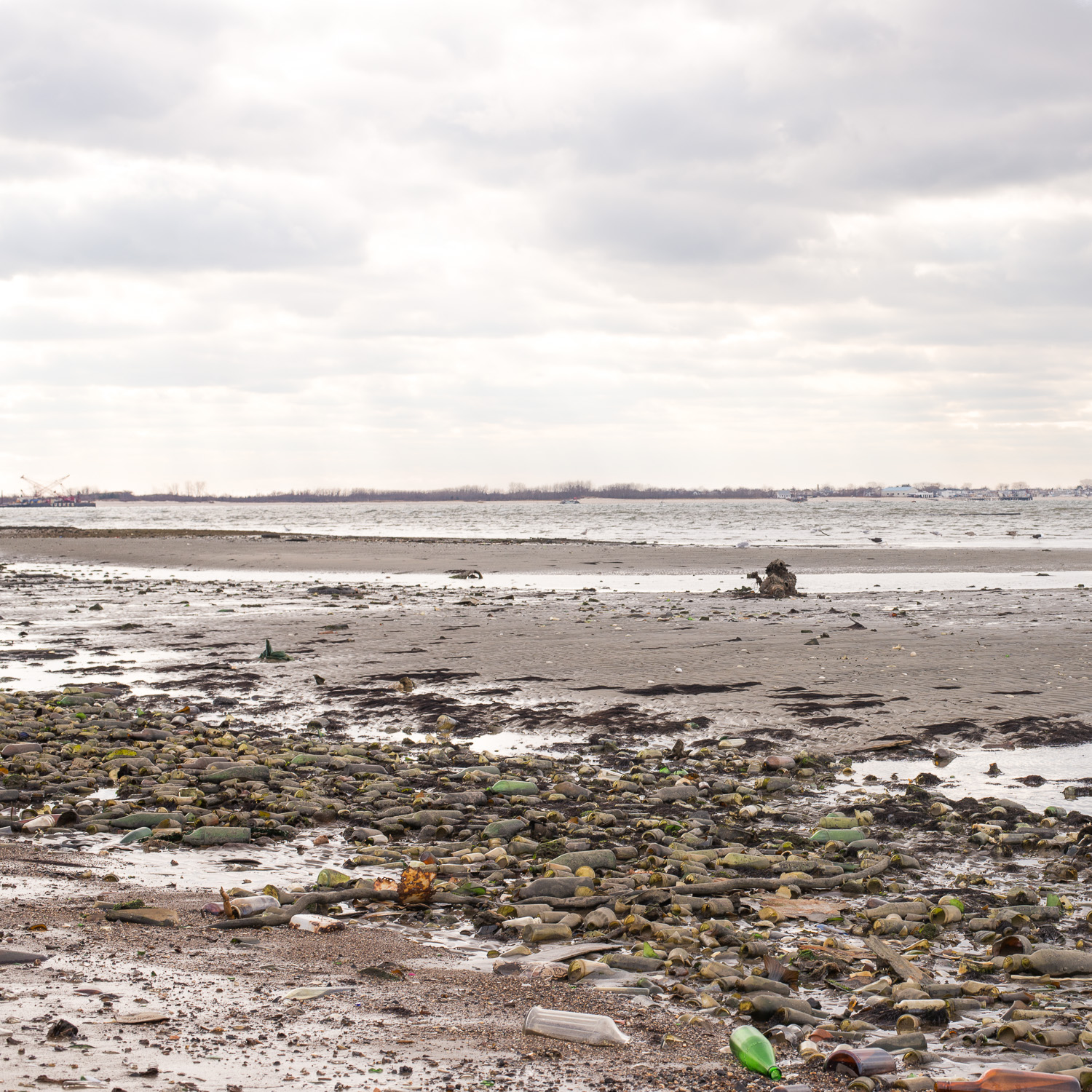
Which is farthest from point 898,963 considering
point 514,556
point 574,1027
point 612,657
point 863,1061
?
point 514,556

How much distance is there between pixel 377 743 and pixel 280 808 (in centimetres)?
304

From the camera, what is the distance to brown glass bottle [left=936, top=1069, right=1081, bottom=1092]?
13.4 feet

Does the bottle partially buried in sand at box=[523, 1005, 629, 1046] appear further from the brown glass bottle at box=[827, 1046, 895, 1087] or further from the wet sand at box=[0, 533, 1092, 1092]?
the brown glass bottle at box=[827, 1046, 895, 1087]

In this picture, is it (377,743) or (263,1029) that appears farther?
(377,743)

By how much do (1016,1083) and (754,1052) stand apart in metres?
1.09

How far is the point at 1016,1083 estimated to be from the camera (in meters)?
4.08

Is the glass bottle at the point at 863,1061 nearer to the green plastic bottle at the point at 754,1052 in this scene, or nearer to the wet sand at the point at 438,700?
the green plastic bottle at the point at 754,1052

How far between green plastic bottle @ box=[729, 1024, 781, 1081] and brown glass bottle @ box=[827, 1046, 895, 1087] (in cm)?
27

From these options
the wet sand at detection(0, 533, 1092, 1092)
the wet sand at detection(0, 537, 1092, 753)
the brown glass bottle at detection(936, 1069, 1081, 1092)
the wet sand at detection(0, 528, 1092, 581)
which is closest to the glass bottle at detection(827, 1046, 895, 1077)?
the brown glass bottle at detection(936, 1069, 1081, 1092)

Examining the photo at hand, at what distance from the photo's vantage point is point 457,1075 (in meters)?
3.95

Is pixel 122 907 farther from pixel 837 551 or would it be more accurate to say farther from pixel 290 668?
pixel 837 551

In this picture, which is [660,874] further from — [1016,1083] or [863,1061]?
[1016,1083]

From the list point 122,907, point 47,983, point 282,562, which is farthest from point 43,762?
point 282,562

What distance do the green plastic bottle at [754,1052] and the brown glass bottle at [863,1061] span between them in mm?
271
